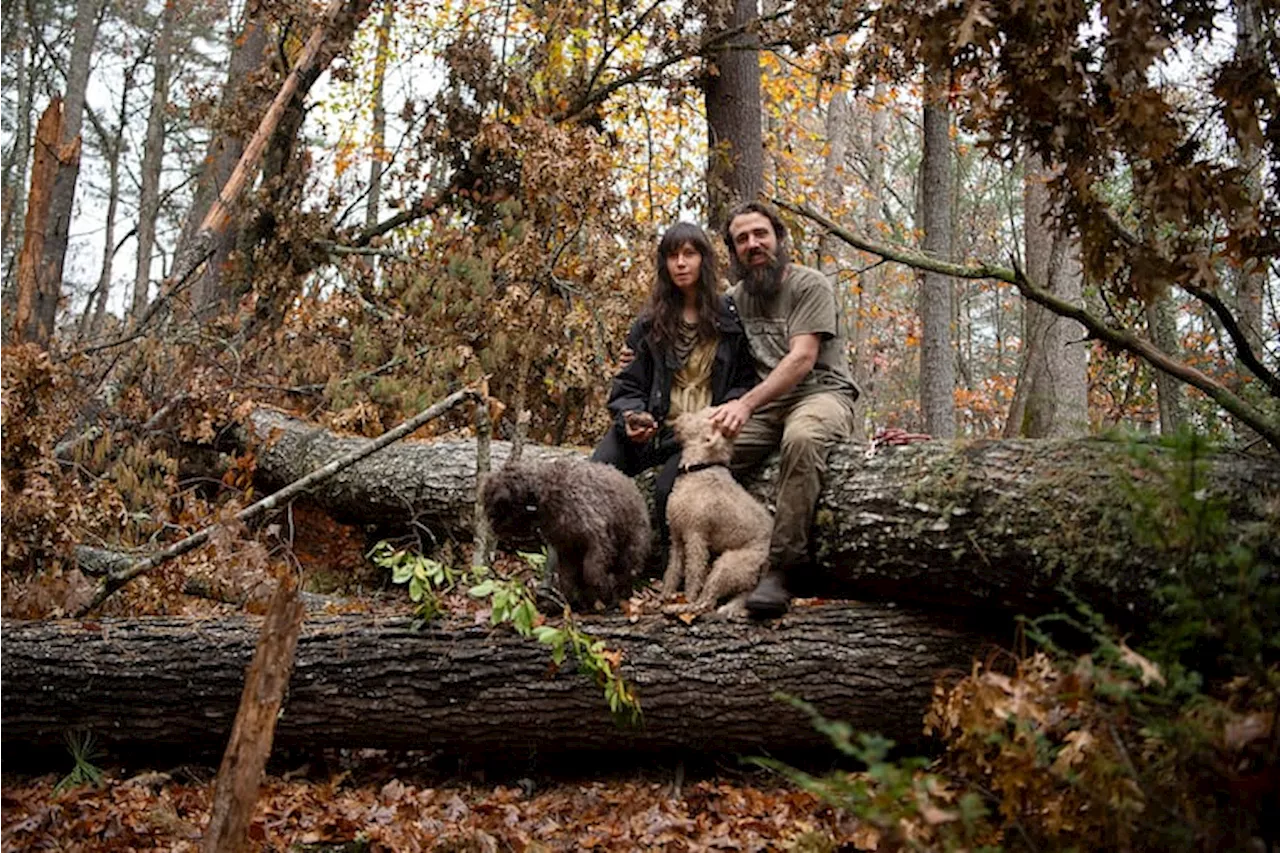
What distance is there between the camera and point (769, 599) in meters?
5.86

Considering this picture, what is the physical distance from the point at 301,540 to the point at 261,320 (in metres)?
3.44

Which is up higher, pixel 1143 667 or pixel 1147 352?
pixel 1147 352

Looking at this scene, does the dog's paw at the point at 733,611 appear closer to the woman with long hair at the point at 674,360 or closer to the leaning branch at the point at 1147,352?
the woman with long hair at the point at 674,360

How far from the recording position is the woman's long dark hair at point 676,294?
6672 mm

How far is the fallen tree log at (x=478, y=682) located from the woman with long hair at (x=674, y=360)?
1.27 m

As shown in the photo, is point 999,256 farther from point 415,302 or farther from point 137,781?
point 137,781

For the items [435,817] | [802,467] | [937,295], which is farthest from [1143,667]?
[937,295]

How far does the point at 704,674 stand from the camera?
18.9 feet

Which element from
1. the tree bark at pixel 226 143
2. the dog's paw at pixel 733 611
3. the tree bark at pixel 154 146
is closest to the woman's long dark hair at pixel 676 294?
the dog's paw at pixel 733 611

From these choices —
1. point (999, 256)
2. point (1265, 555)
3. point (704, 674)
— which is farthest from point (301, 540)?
point (999, 256)

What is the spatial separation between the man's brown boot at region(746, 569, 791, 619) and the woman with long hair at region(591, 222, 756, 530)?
100 cm

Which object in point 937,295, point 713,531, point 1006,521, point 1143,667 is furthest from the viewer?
point 937,295

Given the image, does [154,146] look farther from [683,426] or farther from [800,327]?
[800,327]

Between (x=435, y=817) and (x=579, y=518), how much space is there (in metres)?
1.80
